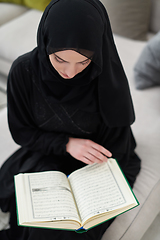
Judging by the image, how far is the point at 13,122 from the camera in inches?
40.9

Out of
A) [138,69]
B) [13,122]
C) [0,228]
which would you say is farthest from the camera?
[138,69]

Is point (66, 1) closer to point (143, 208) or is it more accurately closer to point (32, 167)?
point (32, 167)

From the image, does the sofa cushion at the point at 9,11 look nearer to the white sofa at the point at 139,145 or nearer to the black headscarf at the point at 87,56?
the white sofa at the point at 139,145

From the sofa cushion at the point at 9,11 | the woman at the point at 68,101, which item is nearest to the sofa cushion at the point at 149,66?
the woman at the point at 68,101

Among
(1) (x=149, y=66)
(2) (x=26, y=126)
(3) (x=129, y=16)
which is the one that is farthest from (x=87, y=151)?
(3) (x=129, y=16)

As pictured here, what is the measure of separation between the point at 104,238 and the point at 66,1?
887 millimetres

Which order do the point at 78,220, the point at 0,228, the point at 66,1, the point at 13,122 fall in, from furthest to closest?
the point at 0,228, the point at 13,122, the point at 78,220, the point at 66,1

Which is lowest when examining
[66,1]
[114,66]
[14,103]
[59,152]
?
[59,152]

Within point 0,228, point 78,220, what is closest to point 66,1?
point 78,220

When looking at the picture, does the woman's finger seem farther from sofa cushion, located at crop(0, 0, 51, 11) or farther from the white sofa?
sofa cushion, located at crop(0, 0, 51, 11)

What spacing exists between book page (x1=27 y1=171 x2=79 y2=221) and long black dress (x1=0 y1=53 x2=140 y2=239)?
14 centimetres

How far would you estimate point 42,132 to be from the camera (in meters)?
1.08

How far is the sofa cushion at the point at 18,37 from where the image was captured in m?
1.93

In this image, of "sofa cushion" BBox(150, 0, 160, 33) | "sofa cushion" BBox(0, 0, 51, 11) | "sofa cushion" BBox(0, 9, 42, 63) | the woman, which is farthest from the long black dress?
"sofa cushion" BBox(0, 0, 51, 11)
